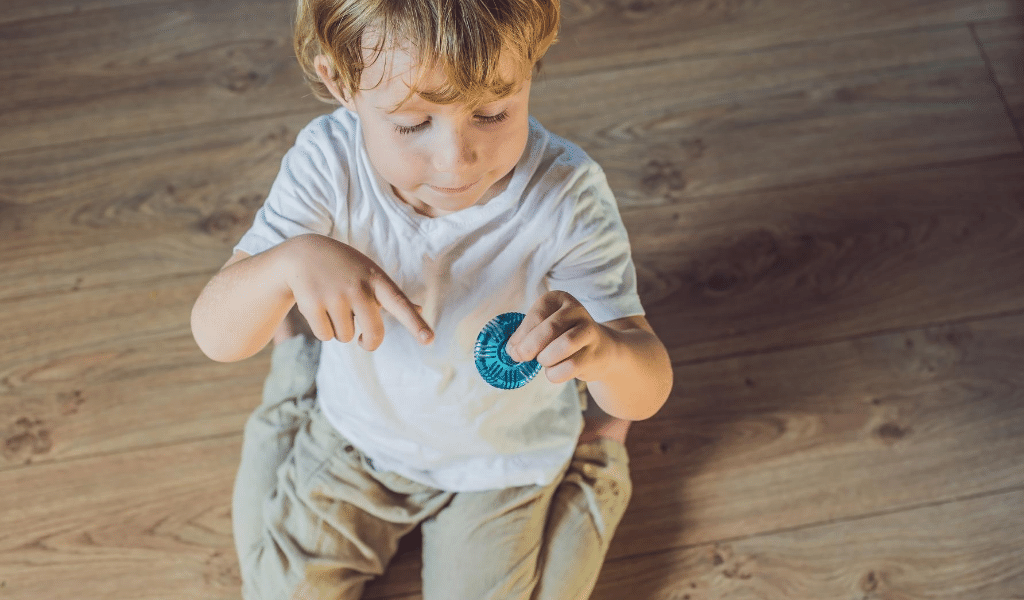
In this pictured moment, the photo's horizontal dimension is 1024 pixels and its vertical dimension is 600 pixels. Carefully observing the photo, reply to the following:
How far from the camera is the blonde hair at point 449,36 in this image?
548mm

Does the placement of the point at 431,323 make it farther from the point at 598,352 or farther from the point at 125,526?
the point at 125,526

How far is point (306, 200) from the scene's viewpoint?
0.71 metres

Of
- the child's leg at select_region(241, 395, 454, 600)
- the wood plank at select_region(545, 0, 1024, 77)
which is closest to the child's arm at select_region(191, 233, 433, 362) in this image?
the child's leg at select_region(241, 395, 454, 600)

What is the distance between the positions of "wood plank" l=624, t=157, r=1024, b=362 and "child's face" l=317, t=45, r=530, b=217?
1.58 feet

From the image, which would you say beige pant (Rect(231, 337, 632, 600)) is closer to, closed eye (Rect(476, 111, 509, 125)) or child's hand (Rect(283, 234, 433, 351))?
child's hand (Rect(283, 234, 433, 351))

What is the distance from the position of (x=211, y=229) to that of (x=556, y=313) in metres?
0.65

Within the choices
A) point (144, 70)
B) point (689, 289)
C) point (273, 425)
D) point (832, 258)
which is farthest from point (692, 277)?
point (144, 70)

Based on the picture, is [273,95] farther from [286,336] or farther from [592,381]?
[592,381]

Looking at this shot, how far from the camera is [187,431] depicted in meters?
1.01

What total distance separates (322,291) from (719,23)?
0.88 m

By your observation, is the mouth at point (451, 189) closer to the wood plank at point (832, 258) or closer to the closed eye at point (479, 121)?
the closed eye at point (479, 121)

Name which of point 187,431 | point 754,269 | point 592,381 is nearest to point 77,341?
point 187,431

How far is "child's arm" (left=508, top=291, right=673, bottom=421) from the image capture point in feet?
1.95

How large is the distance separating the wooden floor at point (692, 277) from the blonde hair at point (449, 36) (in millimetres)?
536
